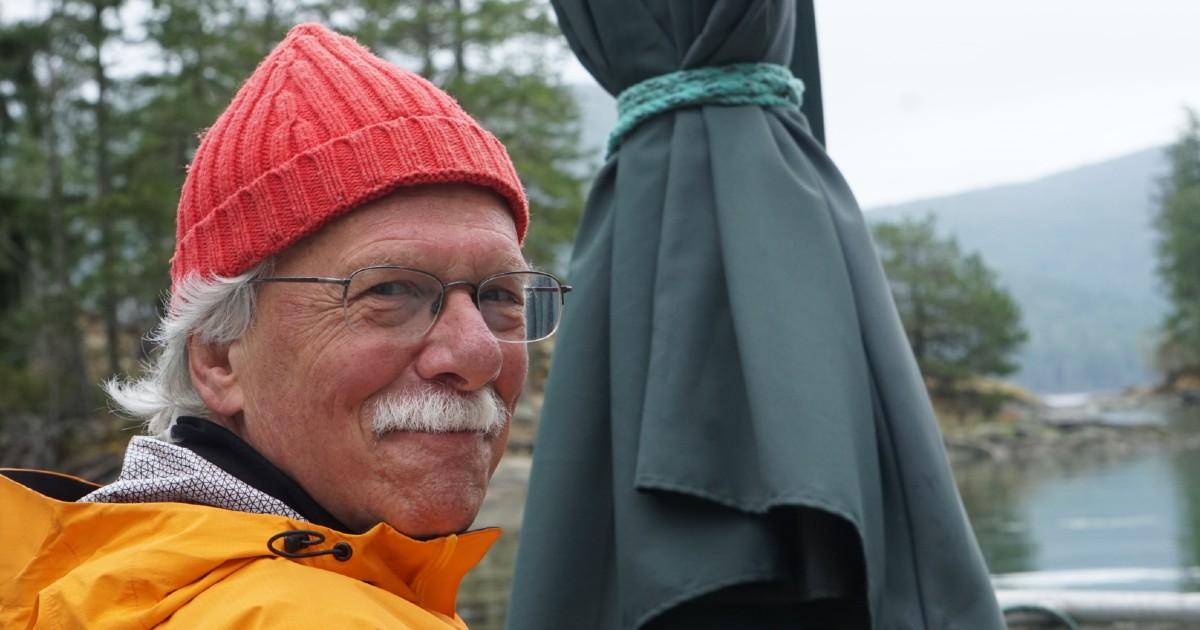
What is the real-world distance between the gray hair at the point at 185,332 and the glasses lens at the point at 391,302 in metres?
0.12

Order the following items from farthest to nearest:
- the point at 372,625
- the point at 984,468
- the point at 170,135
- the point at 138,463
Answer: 1. the point at 984,468
2. the point at 170,135
3. the point at 138,463
4. the point at 372,625

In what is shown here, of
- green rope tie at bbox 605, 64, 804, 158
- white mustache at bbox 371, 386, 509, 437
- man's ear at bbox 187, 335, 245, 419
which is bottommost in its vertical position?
white mustache at bbox 371, 386, 509, 437

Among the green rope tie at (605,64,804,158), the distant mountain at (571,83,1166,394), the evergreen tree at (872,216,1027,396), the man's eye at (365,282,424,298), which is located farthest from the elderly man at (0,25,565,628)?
the distant mountain at (571,83,1166,394)

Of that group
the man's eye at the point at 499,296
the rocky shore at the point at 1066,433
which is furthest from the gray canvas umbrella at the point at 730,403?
the rocky shore at the point at 1066,433

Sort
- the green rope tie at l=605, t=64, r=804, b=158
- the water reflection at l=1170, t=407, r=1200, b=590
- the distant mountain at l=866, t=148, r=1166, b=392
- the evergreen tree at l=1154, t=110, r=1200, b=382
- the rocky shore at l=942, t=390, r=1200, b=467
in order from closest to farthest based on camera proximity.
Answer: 1. the green rope tie at l=605, t=64, r=804, b=158
2. the water reflection at l=1170, t=407, r=1200, b=590
3. the rocky shore at l=942, t=390, r=1200, b=467
4. the evergreen tree at l=1154, t=110, r=1200, b=382
5. the distant mountain at l=866, t=148, r=1166, b=392

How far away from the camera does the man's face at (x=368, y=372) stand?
4.07 feet

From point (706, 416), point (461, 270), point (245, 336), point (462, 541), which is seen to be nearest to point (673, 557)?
point (706, 416)

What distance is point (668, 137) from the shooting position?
1.67 m

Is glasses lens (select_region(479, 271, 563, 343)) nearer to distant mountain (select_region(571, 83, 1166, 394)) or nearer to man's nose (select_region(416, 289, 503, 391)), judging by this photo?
man's nose (select_region(416, 289, 503, 391))

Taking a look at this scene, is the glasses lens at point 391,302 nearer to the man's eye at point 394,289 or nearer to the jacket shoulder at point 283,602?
the man's eye at point 394,289

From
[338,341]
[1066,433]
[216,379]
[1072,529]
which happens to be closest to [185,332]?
[216,379]

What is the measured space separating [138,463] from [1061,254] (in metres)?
118

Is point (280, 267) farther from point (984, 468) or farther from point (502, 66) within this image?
point (984, 468)

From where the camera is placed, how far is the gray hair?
1.30 m
